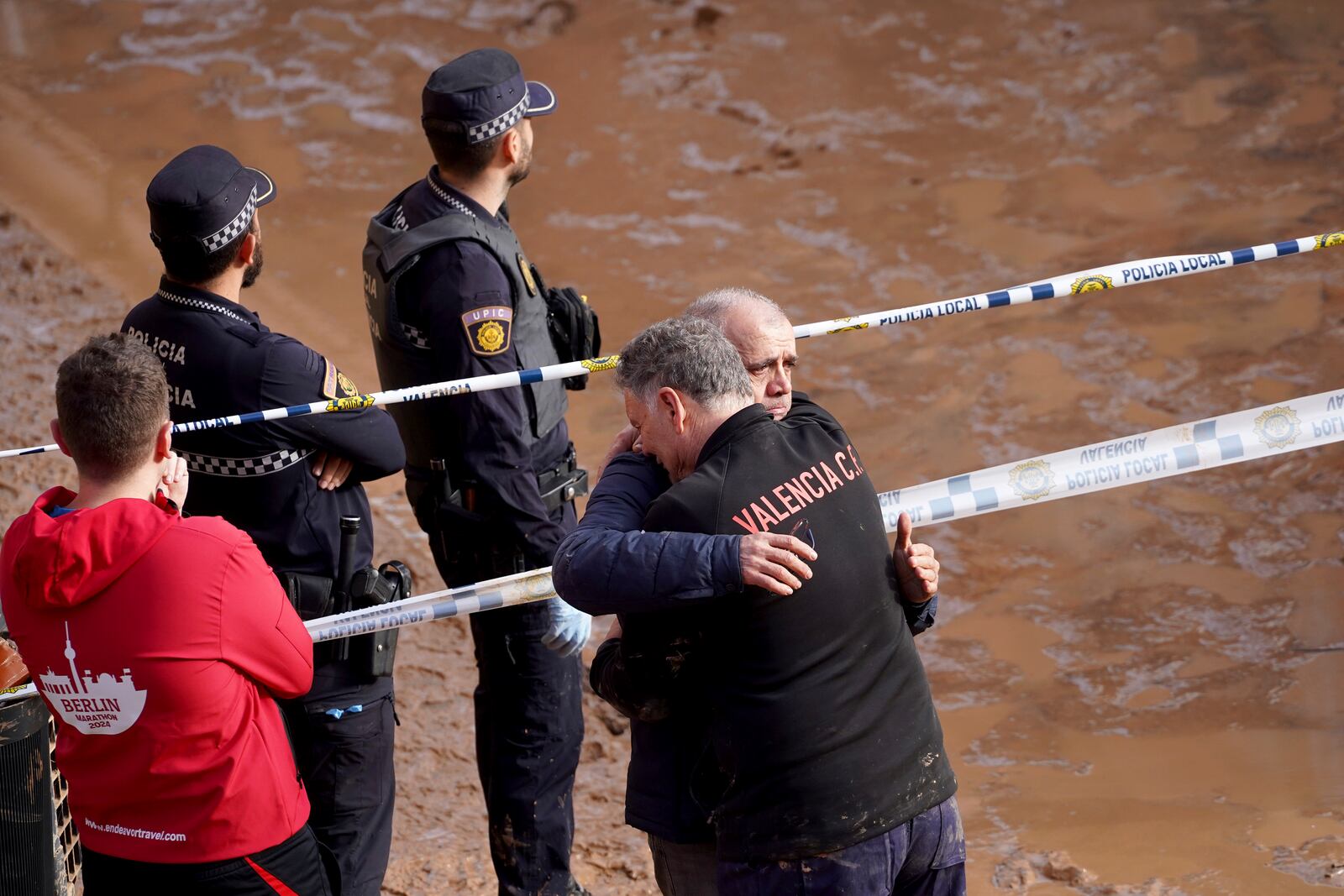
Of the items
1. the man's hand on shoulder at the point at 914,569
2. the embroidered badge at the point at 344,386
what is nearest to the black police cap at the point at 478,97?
the embroidered badge at the point at 344,386

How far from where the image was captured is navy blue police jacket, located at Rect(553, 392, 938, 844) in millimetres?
1750

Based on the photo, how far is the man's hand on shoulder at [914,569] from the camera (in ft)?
6.38

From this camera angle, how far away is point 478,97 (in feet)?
10.3

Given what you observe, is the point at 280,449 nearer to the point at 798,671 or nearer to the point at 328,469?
the point at 328,469

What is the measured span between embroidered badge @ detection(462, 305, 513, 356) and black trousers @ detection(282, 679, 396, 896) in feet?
2.61

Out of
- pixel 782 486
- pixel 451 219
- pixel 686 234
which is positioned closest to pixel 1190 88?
pixel 686 234

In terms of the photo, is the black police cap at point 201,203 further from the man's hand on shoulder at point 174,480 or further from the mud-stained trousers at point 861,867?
the mud-stained trousers at point 861,867

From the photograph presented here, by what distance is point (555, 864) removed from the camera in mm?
3162

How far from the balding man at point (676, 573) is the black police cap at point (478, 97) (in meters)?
1.12

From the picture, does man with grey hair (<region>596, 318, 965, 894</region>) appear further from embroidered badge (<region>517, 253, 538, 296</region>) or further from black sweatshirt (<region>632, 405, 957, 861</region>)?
embroidered badge (<region>517, 253, 538, 296</region>)

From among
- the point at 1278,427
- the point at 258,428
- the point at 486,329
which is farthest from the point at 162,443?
the point at 1278,427

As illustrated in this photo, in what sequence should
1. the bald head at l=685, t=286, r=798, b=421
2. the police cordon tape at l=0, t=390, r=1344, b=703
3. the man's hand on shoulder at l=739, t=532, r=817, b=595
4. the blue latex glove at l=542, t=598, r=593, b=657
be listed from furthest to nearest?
the blue latex glove at l=542, t=598, r=593, b=657 < the police cordon tape at l=0, t=390, r=1344, b=703 < the bald head at l=685, t=286, r=798, b=421 < the man's hand on shoulder at l=739, t=532, r=817, b=595

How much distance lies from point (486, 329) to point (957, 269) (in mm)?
4932

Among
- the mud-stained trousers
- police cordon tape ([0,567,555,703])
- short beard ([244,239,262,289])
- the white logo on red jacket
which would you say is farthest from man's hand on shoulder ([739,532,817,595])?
short beard ([244,239,262,289])
